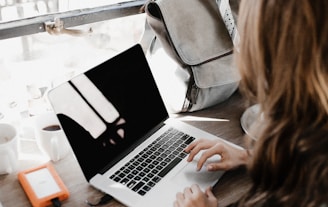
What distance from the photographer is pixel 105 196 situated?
100 cm

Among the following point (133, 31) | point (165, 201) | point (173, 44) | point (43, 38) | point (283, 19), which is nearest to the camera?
point (283, 19)

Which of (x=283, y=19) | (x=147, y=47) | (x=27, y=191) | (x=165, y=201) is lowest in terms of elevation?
(x=165, y=201)

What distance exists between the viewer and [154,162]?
1091mm

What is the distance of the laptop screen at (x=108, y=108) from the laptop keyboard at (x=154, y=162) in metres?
0.04

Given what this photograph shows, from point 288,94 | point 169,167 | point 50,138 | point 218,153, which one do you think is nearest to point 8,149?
point 50,138

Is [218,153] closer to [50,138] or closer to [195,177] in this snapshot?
[195,177]

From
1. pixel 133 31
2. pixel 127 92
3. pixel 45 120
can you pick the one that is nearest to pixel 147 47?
pixel 133 31

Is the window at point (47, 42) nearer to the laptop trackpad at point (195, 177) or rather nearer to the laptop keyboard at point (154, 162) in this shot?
the laptop keyboard at point (154, 162)

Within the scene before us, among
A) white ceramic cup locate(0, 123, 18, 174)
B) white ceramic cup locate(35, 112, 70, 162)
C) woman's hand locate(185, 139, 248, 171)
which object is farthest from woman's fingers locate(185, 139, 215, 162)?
white ceramic cup locate(0, 123, 18, 174)

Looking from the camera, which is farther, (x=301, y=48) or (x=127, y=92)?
(x=127, y=92)

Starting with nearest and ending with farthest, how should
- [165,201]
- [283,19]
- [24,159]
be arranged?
[283,19] < [165,201] < [24,159]

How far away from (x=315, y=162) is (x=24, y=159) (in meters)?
0.74

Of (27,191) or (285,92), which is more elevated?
(285,92)

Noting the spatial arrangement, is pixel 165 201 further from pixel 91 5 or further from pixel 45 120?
pixel 91 5
